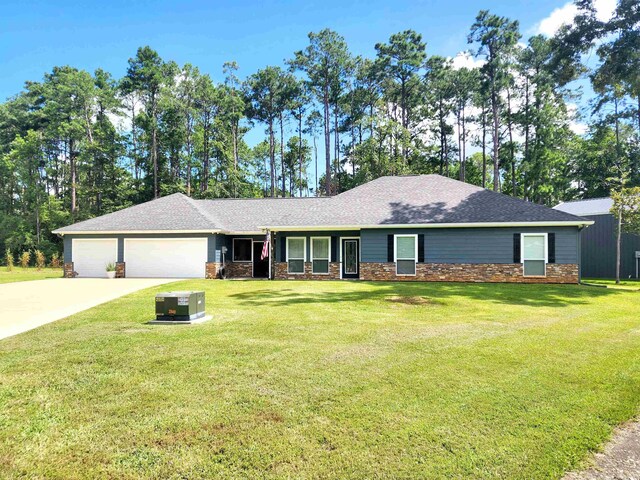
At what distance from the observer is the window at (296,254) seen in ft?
59.0

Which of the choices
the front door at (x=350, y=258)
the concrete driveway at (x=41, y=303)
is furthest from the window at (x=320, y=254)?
the concrete driveway at (x=41, y=303)

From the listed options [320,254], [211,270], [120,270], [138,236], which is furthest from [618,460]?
[120,270]

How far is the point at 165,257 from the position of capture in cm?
1875

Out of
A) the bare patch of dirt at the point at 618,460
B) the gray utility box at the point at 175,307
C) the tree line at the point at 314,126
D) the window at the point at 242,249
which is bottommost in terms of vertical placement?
the bare patch of dirt at the point at 618,460

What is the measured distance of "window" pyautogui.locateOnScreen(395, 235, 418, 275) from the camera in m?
16.6

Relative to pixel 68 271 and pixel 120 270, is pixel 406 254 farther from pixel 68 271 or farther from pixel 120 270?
pixel 68 271

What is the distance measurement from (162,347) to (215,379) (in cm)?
177

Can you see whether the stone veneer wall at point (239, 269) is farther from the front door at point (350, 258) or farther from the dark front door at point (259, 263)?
the front door at point (350, 258)

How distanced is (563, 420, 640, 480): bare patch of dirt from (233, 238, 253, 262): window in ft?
59.2

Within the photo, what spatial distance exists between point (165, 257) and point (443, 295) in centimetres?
1390

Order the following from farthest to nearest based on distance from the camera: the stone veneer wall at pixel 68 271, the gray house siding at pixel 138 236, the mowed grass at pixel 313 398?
the stone veneer wall at pixel 68 271 < the gray house siding at pixel 138 236 < the mowed grass at pixel 313 398

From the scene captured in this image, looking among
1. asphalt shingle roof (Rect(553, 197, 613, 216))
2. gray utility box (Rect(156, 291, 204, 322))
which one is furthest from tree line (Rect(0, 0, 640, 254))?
gray utility box (Rect(156, 291, 204, 322))

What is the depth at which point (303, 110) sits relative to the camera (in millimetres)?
40219

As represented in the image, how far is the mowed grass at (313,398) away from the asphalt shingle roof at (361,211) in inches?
372
